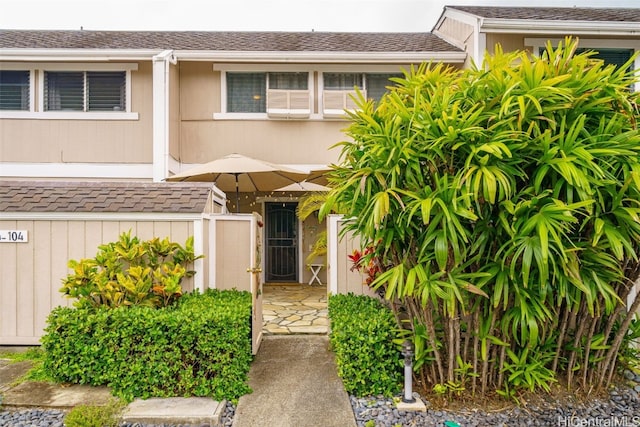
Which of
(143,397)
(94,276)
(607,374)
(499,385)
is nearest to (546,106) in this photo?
(499,385)

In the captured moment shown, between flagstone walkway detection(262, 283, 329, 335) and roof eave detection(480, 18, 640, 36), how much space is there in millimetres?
6479

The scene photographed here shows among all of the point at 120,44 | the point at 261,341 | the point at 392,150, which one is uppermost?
the point at 120,44

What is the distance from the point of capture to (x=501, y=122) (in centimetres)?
288

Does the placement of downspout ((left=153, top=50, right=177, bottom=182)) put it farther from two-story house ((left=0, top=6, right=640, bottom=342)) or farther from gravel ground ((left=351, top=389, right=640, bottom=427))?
gravel ground ((left=351, top=389, right=640, bottom=427))

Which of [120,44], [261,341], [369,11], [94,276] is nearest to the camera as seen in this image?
[94,276]

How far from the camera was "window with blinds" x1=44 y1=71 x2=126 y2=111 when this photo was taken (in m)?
8.27

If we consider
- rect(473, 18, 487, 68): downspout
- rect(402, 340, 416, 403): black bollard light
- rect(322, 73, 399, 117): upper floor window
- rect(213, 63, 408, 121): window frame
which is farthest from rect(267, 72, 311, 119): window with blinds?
rect(402, 340, 416, 403): black bollard light

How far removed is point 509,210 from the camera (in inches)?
111

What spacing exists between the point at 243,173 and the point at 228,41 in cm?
467

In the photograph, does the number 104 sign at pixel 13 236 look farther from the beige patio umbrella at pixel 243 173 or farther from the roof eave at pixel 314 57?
the roof eave at pixel 314 57

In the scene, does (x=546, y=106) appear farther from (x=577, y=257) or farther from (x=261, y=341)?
(x=261, y=341)

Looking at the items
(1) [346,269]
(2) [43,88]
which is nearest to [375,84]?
(1) [346,269]

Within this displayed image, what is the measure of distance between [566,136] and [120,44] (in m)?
9.28

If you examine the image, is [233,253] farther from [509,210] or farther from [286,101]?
[286,101]
